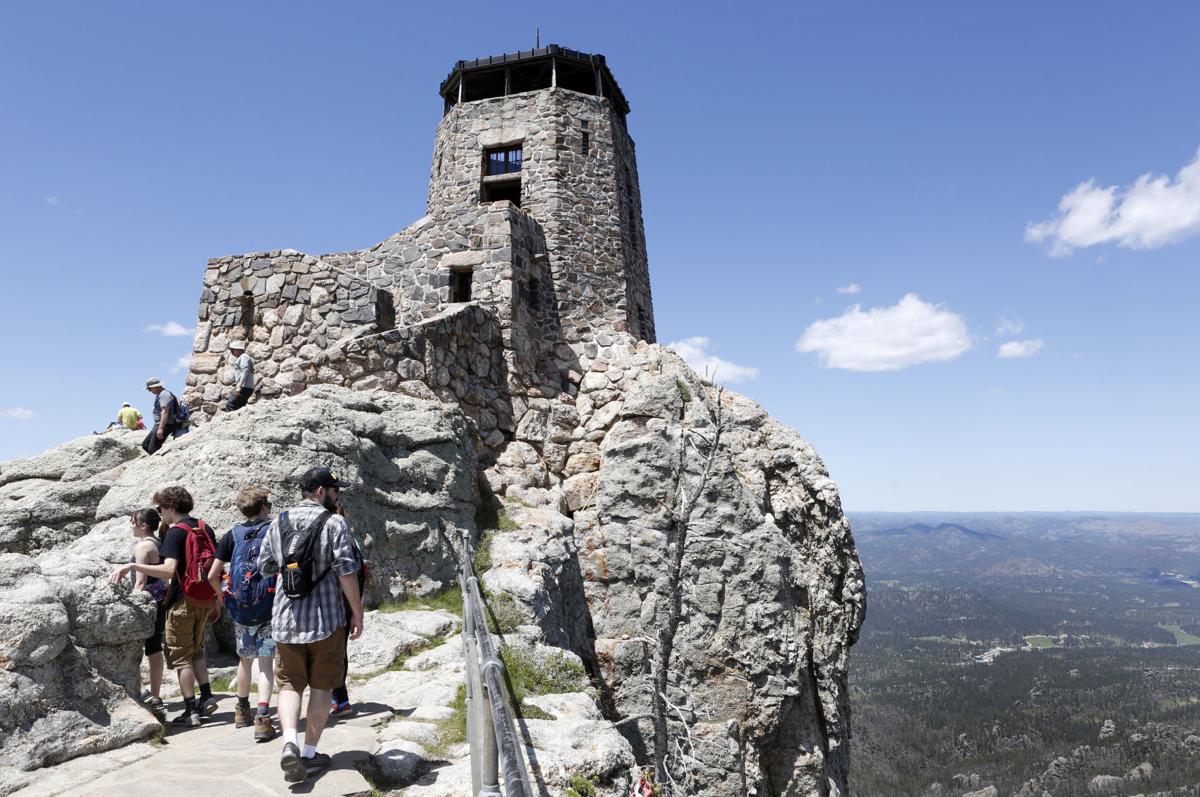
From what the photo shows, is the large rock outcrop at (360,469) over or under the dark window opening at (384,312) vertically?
under

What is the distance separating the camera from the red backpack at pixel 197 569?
7.25 m

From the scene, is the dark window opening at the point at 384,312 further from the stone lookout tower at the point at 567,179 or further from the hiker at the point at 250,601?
the hiker at the point at 250,601

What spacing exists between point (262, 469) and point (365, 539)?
1.89 m

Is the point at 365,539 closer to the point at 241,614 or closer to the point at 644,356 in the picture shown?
the point at 241,614

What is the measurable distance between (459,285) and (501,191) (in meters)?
6.02

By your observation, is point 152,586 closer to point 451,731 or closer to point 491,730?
point 451,731

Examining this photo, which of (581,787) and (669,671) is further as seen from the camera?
(669,671)

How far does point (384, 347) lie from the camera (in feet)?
50.8

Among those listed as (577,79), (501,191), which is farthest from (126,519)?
(577,79)

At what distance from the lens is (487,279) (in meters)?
19.3

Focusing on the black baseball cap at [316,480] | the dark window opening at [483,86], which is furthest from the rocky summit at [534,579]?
the dark window opening at [483,86]

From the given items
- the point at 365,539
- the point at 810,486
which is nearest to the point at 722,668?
the point at 810,486

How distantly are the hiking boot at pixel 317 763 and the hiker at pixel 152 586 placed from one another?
232cm

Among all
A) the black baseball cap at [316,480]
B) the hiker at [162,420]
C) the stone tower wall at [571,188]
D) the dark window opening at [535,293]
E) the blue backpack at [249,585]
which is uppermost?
the stone tower wall at [571,188]
